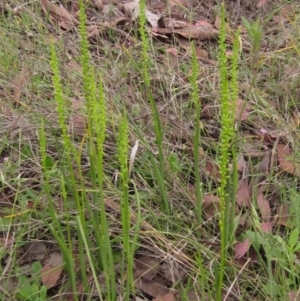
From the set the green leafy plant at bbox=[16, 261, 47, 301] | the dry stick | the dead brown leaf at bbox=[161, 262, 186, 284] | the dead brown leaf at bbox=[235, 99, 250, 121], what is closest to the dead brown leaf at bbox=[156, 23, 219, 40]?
the dead brown leaf at bbox=[235, 99, 250, 121]

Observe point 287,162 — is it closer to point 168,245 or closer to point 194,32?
point 168,245

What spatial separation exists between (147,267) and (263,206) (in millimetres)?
439

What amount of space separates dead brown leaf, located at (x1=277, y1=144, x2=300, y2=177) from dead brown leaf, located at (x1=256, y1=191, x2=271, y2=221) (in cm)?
15

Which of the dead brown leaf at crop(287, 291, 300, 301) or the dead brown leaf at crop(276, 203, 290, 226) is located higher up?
the dead brown leaf at crop(276, 203, 290, 226)

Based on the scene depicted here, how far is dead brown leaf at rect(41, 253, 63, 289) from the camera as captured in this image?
5.46 feet

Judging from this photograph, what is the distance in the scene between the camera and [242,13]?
3076 mm

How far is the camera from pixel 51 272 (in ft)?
5.50

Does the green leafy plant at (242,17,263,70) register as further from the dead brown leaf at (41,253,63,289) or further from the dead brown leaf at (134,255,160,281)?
the dead brown leaf at (41,253,63,289)

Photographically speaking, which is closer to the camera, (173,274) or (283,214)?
(173,274)

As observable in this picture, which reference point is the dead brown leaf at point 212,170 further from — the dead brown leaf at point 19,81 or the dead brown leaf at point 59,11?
the dead brown leaf at point 59,11

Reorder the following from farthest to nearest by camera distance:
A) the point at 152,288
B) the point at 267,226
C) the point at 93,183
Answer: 1. the point at 267,226
2. the point at 152,288
3. the point at 93,183

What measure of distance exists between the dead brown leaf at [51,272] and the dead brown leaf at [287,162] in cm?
82

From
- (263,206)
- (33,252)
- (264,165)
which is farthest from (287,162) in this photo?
(33,252)

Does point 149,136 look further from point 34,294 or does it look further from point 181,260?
point 34,294
